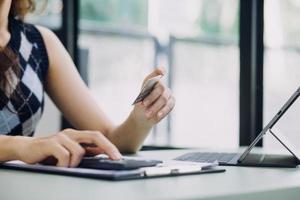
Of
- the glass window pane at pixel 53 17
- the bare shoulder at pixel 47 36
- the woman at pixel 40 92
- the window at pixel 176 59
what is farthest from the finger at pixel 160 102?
the glass window pane at pixel 53 17

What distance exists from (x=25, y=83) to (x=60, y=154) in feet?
2.19

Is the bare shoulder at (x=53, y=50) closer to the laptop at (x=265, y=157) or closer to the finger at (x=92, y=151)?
the laptop at (x=265, y=157)

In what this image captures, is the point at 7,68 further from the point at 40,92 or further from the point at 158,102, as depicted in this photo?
the point at 158,102

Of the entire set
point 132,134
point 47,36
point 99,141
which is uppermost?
point 47,36

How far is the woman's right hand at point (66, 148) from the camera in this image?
0.81 m

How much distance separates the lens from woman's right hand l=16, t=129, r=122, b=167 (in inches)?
31.9

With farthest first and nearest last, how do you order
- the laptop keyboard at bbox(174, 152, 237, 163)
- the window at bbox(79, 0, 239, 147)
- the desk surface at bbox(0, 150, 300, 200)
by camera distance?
the window at bbox(79, 0, 239, 147) < the laptop keyboard at bbox(174, 152, 237, 163) < the desk surface at bbox(0, 150, 300, 200)

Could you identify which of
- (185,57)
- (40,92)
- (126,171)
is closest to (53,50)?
(40,92)

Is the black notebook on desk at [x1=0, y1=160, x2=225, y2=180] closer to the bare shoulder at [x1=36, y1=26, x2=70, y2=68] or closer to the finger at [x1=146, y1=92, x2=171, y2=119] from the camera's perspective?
the finger at [x1=146, y1=92, x2=171, y2=119]

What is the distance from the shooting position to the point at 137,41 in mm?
3229

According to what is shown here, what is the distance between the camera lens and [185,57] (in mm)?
2732

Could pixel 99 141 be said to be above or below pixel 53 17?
below

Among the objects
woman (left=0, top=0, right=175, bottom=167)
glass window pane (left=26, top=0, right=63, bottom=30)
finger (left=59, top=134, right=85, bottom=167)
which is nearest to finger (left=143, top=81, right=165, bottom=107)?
woman (left=0, top=0, right=175, bottom=167)

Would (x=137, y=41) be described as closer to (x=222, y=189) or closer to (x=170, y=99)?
(x=170, y=99)
